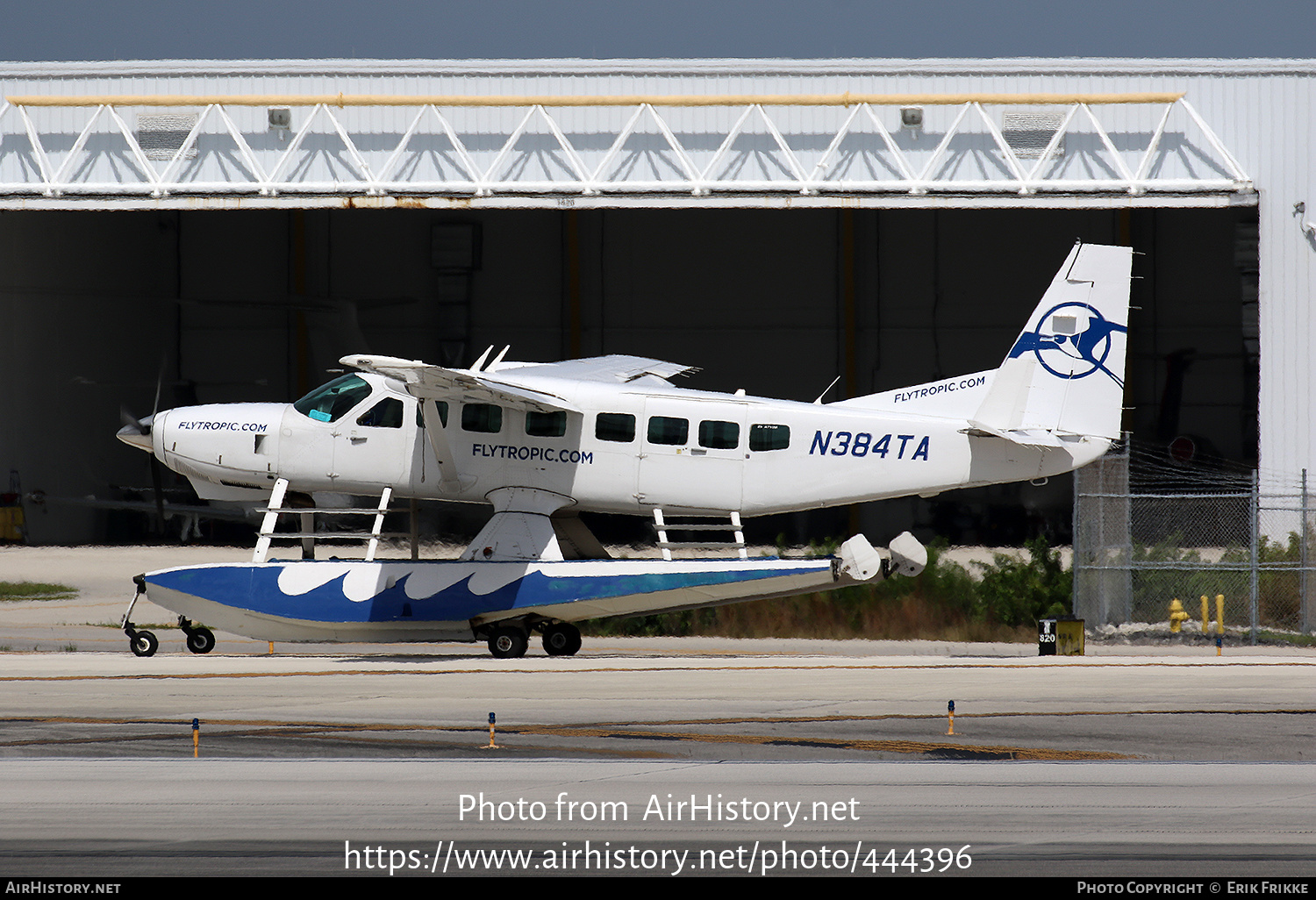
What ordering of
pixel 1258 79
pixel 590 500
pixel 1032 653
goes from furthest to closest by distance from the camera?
pixel 1258 79
pixel 1032 653
pixel 590 500

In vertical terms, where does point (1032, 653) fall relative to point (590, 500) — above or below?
below

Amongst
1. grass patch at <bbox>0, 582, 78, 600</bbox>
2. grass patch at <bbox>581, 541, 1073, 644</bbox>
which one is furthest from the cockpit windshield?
grass patch at <bbox>0, 582, 78, 600</bbox>

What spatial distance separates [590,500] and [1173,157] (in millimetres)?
11739

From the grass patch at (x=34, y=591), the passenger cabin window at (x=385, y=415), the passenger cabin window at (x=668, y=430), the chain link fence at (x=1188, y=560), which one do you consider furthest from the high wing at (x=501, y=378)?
the grass patch at (x=34, y=591)

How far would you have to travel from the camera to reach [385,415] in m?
17.2

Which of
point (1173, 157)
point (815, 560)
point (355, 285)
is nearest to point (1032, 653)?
point (815, 560)

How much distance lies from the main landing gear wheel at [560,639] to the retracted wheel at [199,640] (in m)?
4.07

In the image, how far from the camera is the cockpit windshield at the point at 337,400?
17297 millimetres

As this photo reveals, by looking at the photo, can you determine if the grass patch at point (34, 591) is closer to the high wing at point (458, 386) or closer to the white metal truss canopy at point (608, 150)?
the white metal truss canopy at point (608, 150)

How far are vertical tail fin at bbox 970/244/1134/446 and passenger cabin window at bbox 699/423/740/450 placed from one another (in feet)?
9.27

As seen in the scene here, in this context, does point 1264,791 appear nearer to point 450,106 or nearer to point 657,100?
point 657,100

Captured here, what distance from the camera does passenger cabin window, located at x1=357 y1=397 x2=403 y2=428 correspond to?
17203 millimetres
